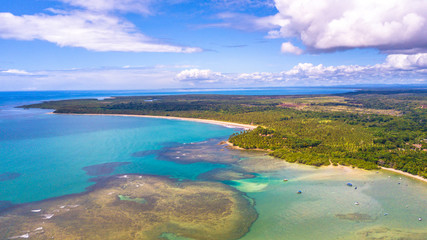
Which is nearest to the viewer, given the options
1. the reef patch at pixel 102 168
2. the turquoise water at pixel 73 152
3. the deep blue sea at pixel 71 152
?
the turquoise water at pixel 73 152

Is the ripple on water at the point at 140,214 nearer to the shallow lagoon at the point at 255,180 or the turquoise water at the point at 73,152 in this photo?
the shallow lagoon at the point at 255,180

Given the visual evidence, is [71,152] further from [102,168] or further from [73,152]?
[102,168]

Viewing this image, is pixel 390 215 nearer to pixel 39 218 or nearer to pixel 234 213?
pixel 234 213

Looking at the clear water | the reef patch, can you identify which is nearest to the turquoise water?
the clear water

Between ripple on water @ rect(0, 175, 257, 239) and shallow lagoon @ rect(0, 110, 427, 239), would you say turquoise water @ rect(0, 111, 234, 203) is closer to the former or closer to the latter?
shallow lagoon @ rect(0, 110, 427, 239)

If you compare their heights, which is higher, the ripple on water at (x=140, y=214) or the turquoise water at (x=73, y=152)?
the turquoise water at (x=73, y=152)

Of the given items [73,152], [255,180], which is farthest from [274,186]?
[73,152]

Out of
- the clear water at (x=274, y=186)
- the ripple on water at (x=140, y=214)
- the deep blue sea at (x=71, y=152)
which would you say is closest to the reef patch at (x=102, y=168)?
the clear water at (x=274, y=186)

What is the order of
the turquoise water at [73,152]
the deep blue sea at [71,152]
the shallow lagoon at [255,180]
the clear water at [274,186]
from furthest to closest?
the deep blue sea at [71,152], the turquoise water at [73,152], the shallow lagoon at [255,180], the clear water at [274,186]
